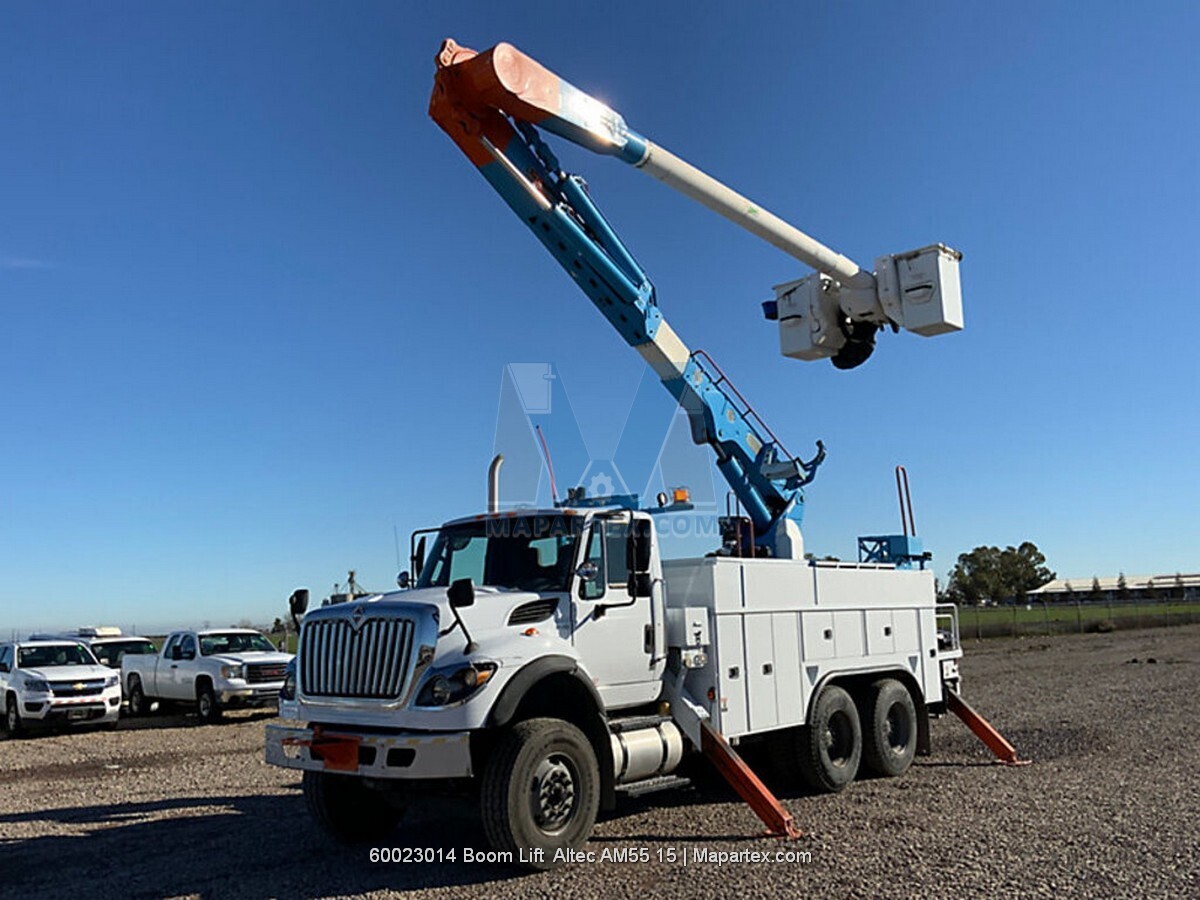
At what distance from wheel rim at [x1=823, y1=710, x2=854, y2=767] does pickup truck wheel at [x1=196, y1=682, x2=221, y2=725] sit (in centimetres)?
1277

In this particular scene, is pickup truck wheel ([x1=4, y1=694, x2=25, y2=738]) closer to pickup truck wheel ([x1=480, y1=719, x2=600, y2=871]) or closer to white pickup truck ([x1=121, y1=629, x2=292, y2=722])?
white pickup truck ([x1=121, y1=629, x2=292, y2=722])

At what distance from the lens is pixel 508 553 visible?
356 inches

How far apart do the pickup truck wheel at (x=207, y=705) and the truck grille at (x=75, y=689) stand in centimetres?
179

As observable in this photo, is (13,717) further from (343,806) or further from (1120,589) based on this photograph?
(1120,589)

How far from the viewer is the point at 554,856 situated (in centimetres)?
754

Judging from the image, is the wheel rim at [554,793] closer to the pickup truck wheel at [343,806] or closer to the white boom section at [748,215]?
the pickup truck wheel at [343,806]

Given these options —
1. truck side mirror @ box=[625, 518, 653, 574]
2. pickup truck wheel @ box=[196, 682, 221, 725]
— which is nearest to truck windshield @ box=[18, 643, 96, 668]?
pickup truck wheel @ box=[196, 682, 221, 725]

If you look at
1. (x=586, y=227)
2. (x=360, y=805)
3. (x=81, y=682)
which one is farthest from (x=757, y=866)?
(x=81, y=682)

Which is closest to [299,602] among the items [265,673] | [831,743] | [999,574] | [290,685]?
[290,685]

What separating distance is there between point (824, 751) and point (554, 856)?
3.90 metres

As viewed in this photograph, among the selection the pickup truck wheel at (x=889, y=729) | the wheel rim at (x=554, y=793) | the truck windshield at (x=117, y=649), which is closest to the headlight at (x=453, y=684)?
the wheel rim at (x=554, y=793)

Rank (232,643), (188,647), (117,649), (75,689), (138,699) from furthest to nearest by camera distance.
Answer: (117,649)
(138,699)
(232,643)
(188,647)
(75,689)

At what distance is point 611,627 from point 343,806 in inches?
105

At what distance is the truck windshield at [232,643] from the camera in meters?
20.5
